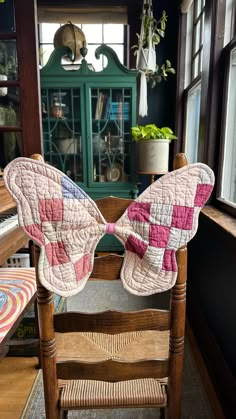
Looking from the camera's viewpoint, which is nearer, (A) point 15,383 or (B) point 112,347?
(B) point 112,347

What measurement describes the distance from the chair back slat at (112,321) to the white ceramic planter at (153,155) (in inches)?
73.5

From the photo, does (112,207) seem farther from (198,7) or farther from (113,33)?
(113,33)

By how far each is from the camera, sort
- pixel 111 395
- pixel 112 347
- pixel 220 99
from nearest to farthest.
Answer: pixel 111 395 < pixel 112 347 < pixel 220 99

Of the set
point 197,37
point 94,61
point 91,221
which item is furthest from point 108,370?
point 94,61

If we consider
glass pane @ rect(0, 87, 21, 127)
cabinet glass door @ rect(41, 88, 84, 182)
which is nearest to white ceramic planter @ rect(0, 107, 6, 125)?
glass pane @ rect(0, 87, 21, 127)

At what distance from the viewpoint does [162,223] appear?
0.65 m

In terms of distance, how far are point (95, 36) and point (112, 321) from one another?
3.17m

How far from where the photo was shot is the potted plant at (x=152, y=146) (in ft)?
7.89

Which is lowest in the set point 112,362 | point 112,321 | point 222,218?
point 112,362

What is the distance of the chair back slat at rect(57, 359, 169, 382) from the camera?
2.41ft

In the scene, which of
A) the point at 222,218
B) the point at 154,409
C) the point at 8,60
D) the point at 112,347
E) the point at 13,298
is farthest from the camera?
the point at 8,60

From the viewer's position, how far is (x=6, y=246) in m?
1.16

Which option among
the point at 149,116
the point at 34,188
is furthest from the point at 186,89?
the point at 34,188

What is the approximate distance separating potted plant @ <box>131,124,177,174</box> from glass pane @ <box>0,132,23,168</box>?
110 cm
